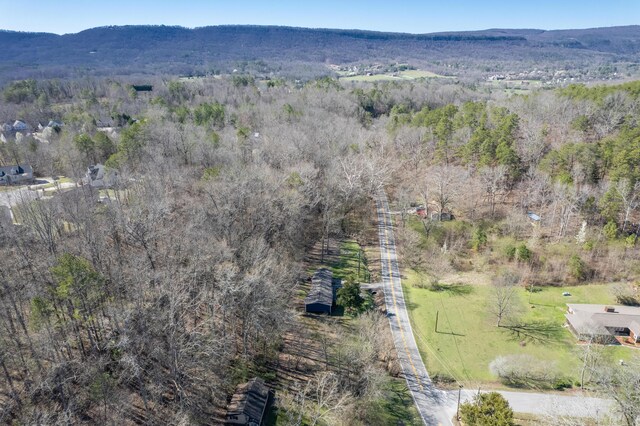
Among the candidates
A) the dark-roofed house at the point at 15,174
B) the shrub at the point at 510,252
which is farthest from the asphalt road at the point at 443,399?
the dark-roofed house at the point at 15,174

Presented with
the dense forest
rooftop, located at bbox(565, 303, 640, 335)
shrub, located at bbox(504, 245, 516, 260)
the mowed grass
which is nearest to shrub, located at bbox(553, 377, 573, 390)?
the mowed grass

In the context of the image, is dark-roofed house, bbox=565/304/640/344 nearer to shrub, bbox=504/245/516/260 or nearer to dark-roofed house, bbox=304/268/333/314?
shrub, bbox=504/245/516/260

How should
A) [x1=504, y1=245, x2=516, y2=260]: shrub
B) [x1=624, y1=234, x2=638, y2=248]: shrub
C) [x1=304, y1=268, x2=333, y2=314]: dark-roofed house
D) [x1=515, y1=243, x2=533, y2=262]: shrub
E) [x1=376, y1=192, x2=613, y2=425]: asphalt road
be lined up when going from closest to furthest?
[x1=376, y1=192, x2=613, y2=425]: asphalt road
[x1=304, y1=268, x2=333, y2=314]: dark-roofed house
[x1=624, y1=234, x2=638, y2=248]: shrub
[x1=515, y1=243, x2=533, y2=262]: shrub
[x1=504, y1=245, x2=516, y2=260]: shrub

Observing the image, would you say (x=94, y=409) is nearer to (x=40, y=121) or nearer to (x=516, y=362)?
(x=516, y=362)

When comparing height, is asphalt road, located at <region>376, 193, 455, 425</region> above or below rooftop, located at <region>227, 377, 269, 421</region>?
below

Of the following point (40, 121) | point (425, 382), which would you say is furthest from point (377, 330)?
point (40, 121)

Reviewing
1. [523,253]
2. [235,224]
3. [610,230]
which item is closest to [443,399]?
[523,253]

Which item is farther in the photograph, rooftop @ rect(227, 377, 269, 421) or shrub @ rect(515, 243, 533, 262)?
shrub @ rect(515, 243, 533, 262)

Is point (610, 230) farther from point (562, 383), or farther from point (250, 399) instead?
point (250, 399)
